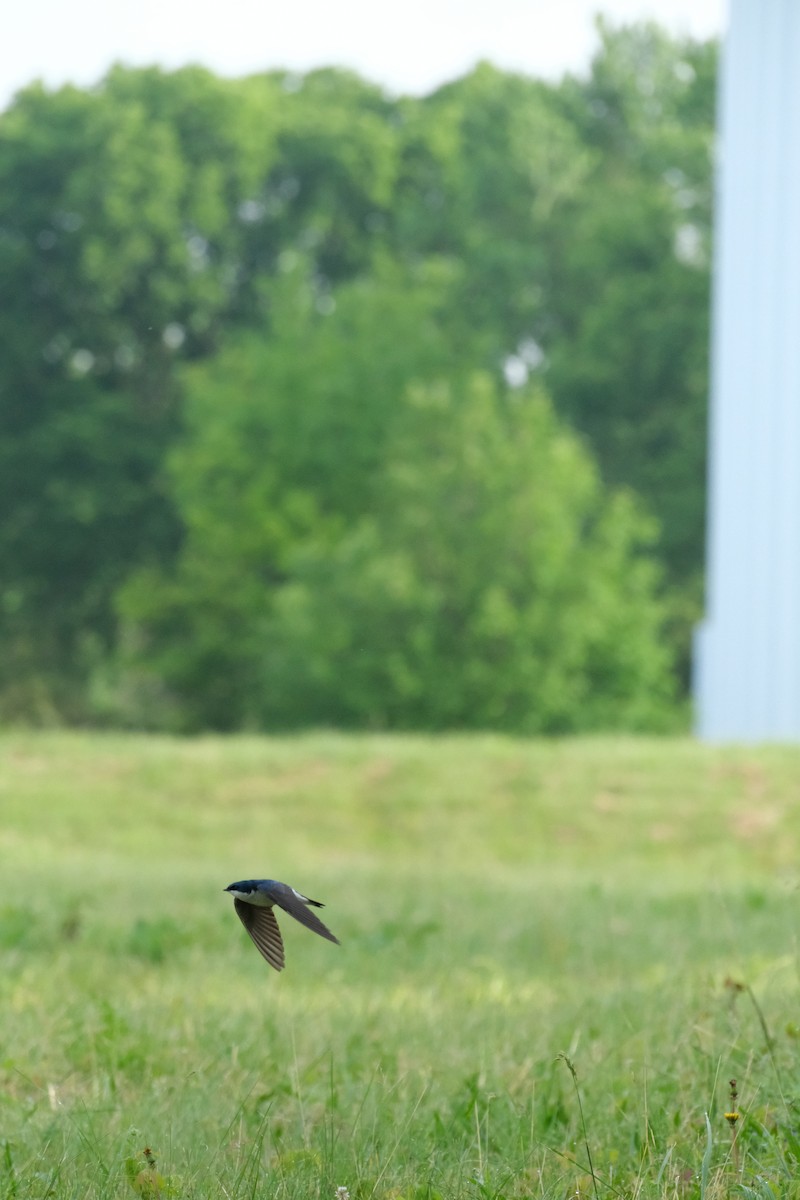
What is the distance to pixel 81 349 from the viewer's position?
3734 cm

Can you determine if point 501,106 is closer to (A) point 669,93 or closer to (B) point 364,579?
(A) point 669,93

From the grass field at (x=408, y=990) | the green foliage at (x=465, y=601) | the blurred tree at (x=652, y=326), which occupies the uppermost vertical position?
the blurred tree at (x=652, y=326)

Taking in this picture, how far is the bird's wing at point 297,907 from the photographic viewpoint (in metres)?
2.29

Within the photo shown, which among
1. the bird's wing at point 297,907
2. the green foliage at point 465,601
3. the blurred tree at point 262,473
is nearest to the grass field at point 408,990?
the bird's wing at point 297,907

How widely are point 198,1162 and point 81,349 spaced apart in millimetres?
35585

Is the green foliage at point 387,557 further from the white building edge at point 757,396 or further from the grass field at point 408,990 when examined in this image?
the grass field at point 408,990

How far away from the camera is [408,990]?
6.07 m

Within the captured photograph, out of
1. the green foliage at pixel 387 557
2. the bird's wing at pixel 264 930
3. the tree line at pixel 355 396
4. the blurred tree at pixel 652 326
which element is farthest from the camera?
the blurred tree at pixel 652 326

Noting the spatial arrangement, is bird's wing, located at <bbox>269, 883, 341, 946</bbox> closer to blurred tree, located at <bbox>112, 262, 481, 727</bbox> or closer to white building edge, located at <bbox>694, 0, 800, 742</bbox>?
white building edge, located at <bbox>694, 0, 800, 742</bbox>

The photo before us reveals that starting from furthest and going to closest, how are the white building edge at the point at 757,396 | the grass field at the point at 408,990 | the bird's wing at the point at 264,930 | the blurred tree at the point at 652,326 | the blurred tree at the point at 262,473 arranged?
1. the blurred tree at the point at 652,326
2. the blurred tree at the point at 262,473
3. the white building edge at the point at 757,396
4. the grass field at the point at 408,990
5. the bird's wing at the point at 264,930

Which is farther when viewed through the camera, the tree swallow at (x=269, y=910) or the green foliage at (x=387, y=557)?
the green foliage at (x=387, y=557)

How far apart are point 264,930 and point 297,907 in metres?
0.35

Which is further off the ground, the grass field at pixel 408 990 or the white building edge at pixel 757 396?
the white building edge at pixel 757 396

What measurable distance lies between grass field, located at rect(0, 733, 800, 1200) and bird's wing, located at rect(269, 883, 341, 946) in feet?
2.00
